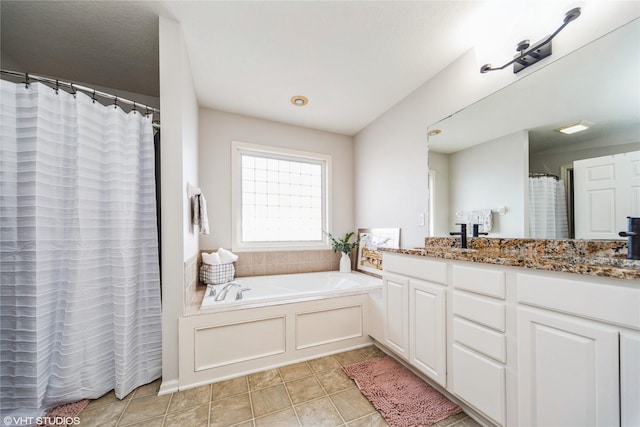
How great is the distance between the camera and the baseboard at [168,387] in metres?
1.47

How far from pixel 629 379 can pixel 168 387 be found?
2155 mm

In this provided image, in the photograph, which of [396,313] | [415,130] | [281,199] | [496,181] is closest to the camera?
[496,181]

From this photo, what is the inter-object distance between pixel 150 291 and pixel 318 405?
1.28m

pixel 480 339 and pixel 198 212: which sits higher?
pixel 198 212

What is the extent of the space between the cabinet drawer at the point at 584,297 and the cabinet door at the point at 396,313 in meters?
0.73

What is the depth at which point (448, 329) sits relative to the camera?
52.1 inches

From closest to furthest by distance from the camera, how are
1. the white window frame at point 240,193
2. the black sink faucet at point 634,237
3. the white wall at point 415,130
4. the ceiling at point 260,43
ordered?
the black sink faucet at point 634,237
the white wall at point 415,130
the ceiling at point 260,43
the white window frame at point 240,193

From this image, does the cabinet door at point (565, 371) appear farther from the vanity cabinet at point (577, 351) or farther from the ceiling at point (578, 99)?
the ceiling at point (578, 99)

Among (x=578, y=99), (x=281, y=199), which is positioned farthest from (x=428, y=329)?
(x=281, y=199)

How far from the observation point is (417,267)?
153 cm

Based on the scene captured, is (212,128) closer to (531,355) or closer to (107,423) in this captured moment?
(107,423)

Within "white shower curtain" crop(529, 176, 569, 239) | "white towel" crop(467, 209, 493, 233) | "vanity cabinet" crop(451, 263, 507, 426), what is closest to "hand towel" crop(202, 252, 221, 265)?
"vanity cabinet" crop(451, 263, 507, 426)

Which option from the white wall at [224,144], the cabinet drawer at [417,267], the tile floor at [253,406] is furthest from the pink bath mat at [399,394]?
the white wall at [224,144]

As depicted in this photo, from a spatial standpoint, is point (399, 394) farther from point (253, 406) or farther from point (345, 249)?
point (345, 249)
